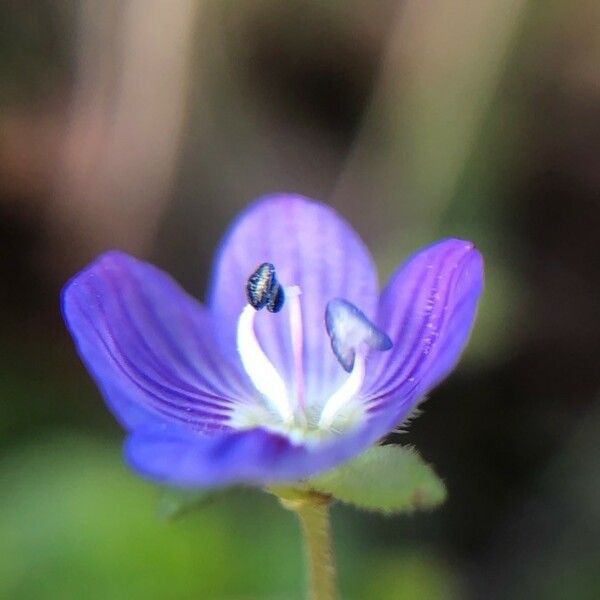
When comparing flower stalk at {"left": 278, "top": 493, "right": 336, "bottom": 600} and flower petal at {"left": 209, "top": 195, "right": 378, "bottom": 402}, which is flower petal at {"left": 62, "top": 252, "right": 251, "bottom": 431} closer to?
flower petal at {"left": 209, "top": 195, "right": 378, "bottom": 402}

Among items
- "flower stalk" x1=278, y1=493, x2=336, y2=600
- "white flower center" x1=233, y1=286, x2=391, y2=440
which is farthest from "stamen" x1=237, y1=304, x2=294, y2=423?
"flower stalk" x1=278, y1=493, x2=336, y2=600

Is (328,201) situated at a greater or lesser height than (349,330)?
lesser

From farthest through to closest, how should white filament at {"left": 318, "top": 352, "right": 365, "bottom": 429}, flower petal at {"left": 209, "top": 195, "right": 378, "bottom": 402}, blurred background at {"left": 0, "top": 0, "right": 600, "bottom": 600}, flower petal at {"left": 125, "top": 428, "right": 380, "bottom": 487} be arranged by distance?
1. blurred background at {"left": 0, "top": 0, "right": 600, "bottom": 600}
2. flower petal at {"left": 209, "top": 195, "right": 378, "bottom": 402}
3. white filament at {"left": 318, "top": 352, "right": 365, "bottom": 429}
4. flower petal at {"left": 125, "top": 428, "right": 380, "bottom": 487}

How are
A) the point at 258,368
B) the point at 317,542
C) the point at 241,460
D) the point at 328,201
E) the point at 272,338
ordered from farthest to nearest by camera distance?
the point at 328,201 → the point at 272,338 → the point at 258,368 → the point at 317,542 → the point at 241,460

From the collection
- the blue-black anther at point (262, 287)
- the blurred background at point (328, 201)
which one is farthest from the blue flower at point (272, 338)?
the blurred background at point (328, 201)

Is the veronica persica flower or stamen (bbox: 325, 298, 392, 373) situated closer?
the veronica persica flower

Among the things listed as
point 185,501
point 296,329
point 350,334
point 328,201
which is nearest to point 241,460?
point 185,501

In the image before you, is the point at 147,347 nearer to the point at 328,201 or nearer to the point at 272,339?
the point at 272,339
